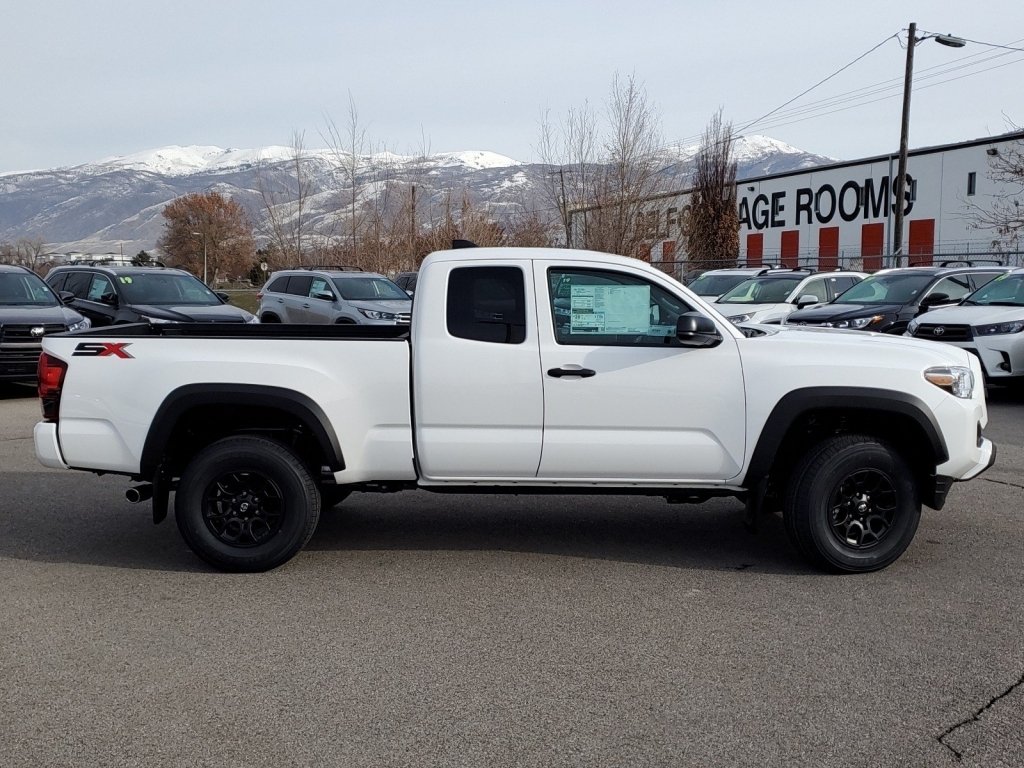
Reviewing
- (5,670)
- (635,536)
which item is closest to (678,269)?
(635,536)

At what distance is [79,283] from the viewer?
19.4 meters

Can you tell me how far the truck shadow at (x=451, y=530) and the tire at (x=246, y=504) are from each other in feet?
1.02

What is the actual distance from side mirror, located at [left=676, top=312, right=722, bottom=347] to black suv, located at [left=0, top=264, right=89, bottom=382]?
10.2 m

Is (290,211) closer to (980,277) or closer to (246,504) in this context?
(980,277)

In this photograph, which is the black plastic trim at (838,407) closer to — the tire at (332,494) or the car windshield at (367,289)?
the tire at (332,494)

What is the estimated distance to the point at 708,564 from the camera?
6562 millimetres

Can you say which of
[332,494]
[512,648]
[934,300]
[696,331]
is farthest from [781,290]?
[512,648]

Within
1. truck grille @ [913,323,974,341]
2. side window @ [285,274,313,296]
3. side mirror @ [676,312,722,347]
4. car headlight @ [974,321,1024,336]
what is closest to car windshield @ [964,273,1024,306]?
car headlight @ [974,321,1024,336]

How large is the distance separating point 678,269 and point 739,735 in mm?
44706

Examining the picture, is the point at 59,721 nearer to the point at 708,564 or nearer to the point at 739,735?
the point at 739,735

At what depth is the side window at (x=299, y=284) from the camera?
23.7 meters

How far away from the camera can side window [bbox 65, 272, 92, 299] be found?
754 inches

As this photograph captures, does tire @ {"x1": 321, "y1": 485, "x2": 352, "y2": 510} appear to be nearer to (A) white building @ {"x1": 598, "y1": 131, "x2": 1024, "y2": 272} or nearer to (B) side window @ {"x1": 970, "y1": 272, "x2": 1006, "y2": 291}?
(B) side window @ {"x1": 970, "y1": 272, "x2": 1006, "y2": 291}

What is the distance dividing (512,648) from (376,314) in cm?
1714
